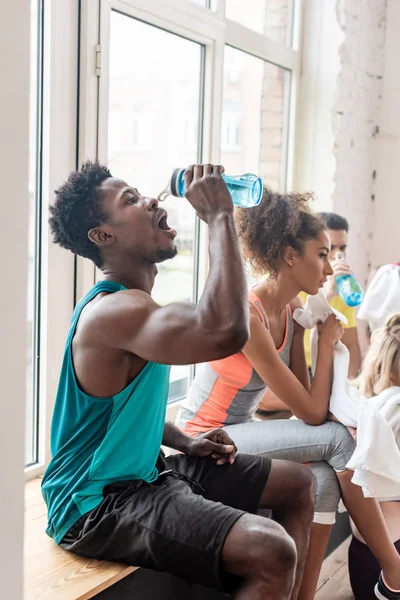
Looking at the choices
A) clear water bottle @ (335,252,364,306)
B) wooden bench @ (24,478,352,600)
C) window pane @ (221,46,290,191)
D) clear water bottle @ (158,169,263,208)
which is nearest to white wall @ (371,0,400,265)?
window pane @ (221,46,290,191)

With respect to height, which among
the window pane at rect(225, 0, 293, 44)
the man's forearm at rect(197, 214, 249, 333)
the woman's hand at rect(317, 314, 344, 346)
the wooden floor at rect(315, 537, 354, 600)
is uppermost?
the window pane at rect(225, 0, 293, 44)

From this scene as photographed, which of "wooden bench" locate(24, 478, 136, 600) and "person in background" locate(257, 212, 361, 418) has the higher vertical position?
"person in background" locate(257, 212, 361, 418)

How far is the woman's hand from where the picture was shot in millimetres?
2031

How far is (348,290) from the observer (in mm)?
2578

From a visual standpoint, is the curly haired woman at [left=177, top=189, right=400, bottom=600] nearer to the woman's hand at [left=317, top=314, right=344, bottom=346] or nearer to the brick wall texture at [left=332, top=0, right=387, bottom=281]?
the woman's hand at [left=317, top=314, right=344, bottom=346]

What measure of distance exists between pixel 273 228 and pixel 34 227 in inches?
25.9

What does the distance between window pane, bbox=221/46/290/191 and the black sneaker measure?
1545 mm

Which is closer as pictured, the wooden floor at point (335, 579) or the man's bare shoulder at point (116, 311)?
the man's bare shoulder at point (116, 311)

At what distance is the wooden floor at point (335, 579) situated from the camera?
83.1 inches

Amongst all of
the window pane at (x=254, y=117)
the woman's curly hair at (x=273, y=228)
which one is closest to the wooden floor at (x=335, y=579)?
the woman's curly hair at (x=273, y=228)

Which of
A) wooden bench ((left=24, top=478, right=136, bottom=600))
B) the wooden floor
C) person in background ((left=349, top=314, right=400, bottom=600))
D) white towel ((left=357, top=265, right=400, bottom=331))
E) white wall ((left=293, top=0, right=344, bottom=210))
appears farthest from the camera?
white wall ((left=293, top=0, right=344, bottom=210))

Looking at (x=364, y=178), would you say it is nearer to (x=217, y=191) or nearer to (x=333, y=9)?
(x=333, y=9)

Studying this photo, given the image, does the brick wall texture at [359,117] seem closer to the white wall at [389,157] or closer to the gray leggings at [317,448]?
the white wall at [389,157]

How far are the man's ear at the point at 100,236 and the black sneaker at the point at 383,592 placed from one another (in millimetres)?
1169
